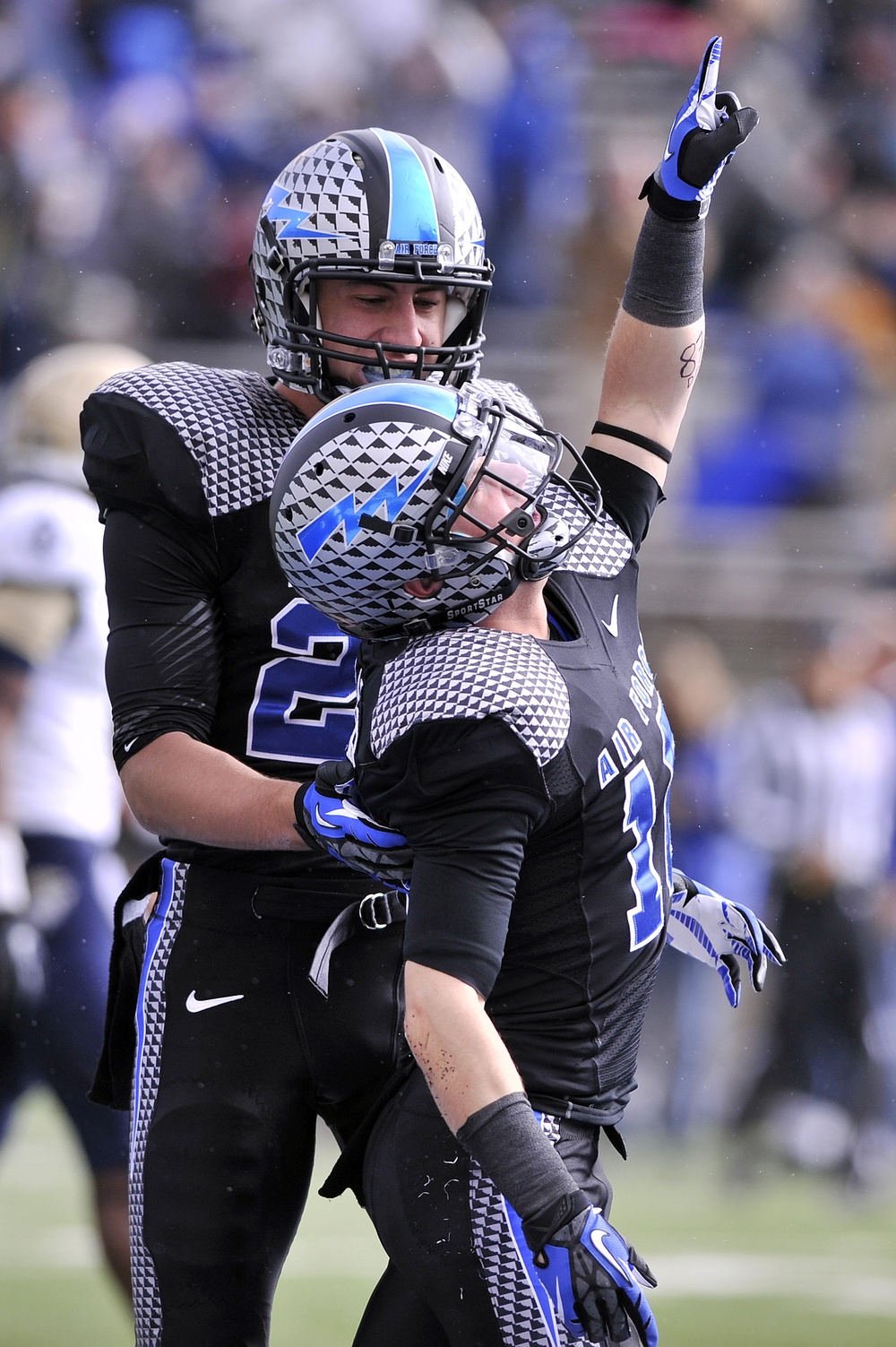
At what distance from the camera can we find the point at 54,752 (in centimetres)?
399

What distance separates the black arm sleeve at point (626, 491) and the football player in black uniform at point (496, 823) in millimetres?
158

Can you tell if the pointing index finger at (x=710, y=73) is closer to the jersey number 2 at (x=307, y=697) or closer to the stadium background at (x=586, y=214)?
the jersey number 2 at (x=307, y=697)

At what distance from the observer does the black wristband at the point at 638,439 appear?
2238 millimetres

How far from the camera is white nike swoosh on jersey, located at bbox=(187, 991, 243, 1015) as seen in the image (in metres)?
2.16

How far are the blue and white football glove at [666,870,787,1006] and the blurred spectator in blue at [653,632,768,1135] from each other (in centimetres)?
417

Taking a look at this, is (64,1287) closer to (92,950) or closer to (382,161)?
(92,950)

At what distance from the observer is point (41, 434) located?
4.07m

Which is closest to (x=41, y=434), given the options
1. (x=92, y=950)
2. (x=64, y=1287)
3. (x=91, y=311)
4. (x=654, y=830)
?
(x=92, y=950)

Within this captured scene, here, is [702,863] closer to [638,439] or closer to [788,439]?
[788,439]

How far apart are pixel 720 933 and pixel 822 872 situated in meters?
4.26

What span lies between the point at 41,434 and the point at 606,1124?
8.54ft

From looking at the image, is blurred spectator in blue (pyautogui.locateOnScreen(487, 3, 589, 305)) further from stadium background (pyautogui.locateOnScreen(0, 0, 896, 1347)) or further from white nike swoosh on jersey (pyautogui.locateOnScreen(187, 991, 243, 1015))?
white nike swoosh on jersey (pyautogui.locateOnScreen(187, 991, 243, 1015))

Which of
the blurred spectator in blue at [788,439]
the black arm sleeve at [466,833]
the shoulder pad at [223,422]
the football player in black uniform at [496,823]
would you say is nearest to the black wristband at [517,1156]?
the football player in black uniform at [496,823]

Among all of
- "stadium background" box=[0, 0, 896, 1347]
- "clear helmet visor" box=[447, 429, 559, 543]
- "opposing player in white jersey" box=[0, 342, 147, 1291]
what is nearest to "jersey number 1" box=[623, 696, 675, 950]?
"clear helmet visor" box=[447, 429, 559, 543]
